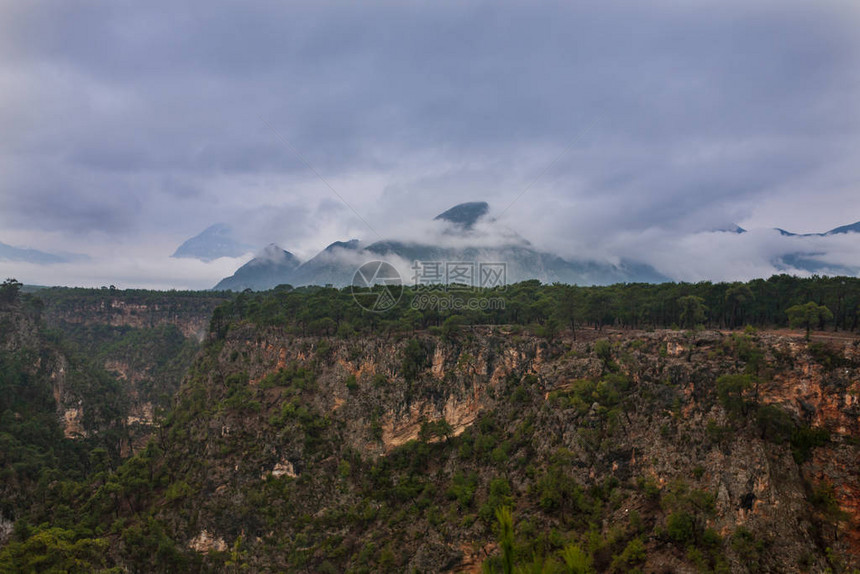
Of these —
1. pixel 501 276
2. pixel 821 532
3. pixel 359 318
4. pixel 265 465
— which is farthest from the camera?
pixel 501 276

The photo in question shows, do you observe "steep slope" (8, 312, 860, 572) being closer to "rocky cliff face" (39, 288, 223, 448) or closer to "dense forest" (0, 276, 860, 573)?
"dense forest" (0, 276, 860, 573)

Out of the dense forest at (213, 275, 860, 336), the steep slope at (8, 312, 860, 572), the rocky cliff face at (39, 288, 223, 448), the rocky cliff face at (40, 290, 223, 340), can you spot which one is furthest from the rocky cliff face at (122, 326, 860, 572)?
the rocky cliff face at (40, 290, 223, 340)

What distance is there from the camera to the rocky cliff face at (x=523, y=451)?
33.2 meters

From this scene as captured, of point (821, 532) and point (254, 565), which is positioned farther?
point (254, 565)

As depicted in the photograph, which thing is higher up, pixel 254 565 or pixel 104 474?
pixel 104 474

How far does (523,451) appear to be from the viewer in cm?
4769

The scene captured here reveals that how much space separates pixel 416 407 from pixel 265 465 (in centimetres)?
2150

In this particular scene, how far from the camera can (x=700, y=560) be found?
106 feet

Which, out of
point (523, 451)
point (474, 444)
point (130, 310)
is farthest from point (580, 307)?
point (130, 310)

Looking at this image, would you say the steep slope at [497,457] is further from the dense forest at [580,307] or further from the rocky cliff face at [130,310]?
the rocky cliff face at [130,310]

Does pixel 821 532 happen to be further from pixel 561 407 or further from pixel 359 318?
pixel 359 318

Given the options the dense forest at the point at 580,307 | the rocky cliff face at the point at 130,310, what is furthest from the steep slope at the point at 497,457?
the rocky cliff face at the point at 130,310

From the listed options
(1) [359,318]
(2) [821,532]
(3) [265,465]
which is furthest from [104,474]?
(2) [821,532]

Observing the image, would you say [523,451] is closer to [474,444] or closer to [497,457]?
[497,457]
